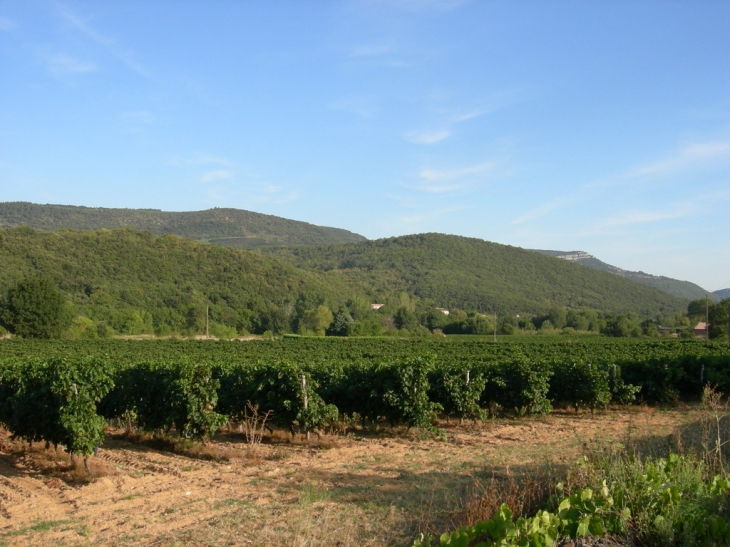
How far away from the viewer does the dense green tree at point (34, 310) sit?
203 feet

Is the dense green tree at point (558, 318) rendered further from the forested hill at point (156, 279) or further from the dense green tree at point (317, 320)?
the dense green tree at point (317, 320)

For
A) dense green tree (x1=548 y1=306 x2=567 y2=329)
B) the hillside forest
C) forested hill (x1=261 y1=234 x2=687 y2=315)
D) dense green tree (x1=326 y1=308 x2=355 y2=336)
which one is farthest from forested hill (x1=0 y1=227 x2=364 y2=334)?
forested hill (x1=261 y1=234 x2=687 y2=315)

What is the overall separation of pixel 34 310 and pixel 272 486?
62.3 m

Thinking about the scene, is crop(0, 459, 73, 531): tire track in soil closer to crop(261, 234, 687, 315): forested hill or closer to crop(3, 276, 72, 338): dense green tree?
crop(3, 276, 72, 338): dense green tree

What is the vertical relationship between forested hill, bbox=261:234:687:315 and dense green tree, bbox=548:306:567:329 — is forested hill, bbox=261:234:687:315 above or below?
above

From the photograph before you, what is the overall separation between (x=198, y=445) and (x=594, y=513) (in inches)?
376

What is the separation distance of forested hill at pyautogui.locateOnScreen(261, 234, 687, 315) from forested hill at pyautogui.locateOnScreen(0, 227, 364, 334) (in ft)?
146

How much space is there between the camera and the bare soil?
702 cm

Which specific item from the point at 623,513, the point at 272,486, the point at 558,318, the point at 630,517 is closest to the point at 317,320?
the point at 558,318

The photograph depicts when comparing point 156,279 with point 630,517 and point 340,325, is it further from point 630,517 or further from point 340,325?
point 630,517

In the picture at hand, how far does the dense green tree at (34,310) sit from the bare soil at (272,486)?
178ft

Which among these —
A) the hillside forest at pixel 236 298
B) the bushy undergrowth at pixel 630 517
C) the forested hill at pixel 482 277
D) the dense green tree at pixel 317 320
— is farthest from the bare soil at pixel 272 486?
the forested hill at pixel 482 277

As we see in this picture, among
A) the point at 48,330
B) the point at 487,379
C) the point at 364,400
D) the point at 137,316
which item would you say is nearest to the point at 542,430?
the point at 487,379

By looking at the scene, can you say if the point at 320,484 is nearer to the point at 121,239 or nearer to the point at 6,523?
the point at 6,523
